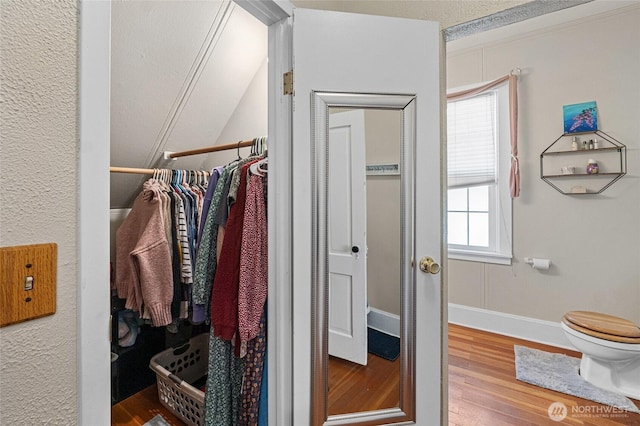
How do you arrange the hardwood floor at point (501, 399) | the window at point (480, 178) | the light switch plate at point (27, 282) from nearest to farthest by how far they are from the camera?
the light switch plate at point (27, 282) → the hardwood floor at point (501, 399) → the window at point (480, 178)

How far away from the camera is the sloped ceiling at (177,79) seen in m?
1.40

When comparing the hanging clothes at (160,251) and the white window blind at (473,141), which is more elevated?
the white window blind at (473,141)

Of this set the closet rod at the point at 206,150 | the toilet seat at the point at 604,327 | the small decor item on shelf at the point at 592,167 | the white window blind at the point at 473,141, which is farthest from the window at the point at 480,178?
the closet rod at the point at 206,150

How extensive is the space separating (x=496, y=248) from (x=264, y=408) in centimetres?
252

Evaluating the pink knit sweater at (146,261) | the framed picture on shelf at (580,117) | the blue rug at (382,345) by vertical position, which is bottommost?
the blue rug at (382,345)

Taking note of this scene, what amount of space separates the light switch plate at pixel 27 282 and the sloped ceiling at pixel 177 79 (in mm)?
1189

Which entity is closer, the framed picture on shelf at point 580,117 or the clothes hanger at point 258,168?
the clothes hanger at point 258,168

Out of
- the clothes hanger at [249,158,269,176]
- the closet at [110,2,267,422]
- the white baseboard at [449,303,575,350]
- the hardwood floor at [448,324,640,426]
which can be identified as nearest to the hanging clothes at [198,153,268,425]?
the clothes hanger at [249,158,269,176]

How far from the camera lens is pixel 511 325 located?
279cm

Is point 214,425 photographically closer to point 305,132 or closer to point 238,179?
point 238,179

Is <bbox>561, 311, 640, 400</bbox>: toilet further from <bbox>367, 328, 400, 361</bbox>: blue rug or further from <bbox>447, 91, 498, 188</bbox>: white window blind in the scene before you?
<bbox>367, 328, 400, 361</bbox>: blue rug

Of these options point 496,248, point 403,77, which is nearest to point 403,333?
point 403,77

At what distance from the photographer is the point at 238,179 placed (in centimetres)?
134

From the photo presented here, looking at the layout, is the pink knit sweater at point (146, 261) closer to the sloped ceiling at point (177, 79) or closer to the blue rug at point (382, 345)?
the sloped ceiling at point (177, 79)
